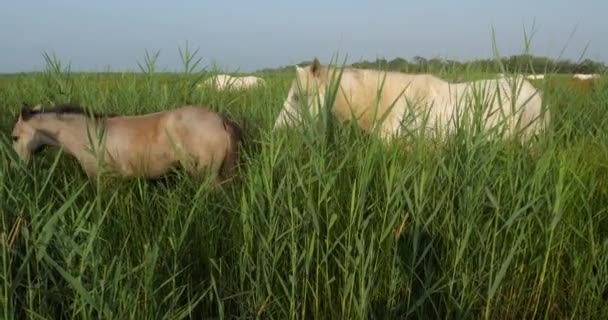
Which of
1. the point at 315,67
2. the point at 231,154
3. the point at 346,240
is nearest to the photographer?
the point at 346,240

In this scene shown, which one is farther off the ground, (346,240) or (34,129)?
(34,129)

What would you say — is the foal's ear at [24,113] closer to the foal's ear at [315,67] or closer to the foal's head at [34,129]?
the foal's head at [34,129]

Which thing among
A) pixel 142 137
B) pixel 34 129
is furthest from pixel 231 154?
pixel 34 129

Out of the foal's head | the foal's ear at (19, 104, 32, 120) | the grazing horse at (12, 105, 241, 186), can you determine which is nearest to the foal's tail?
the grazing horse at (12, 105, 241, 186)

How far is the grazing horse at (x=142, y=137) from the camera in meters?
3.56

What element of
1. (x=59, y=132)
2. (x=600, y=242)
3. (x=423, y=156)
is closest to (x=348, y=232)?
(x=423, y=156)

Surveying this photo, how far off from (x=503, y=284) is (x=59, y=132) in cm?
260

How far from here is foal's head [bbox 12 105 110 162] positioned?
140 inches

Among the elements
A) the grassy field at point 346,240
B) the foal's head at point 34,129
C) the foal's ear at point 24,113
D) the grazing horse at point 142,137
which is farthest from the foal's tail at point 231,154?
the foal's ear at point 24,113

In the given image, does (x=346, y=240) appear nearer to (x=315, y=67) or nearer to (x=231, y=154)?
(x=231, y=154)

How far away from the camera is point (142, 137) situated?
3643mm

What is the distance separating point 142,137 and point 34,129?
0.62 m

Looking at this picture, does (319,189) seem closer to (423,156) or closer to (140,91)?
(423,156)

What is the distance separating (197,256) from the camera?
2.40 metres
